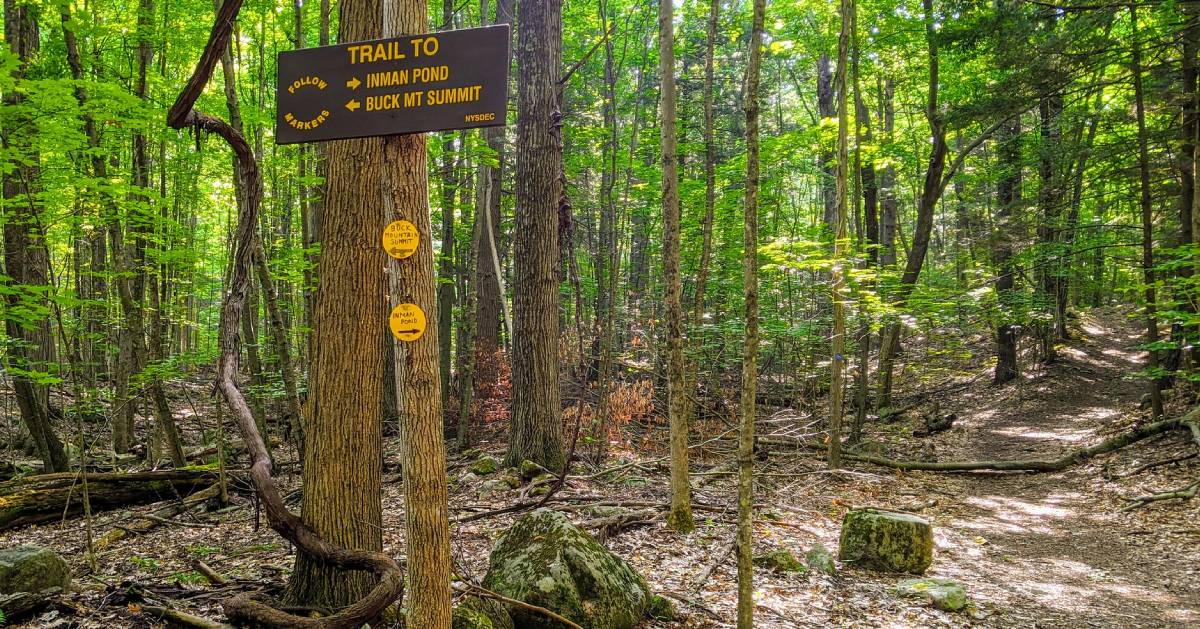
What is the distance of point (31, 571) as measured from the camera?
4750 mm

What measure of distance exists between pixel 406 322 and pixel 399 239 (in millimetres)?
382

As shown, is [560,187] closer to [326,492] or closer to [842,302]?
[842,302]

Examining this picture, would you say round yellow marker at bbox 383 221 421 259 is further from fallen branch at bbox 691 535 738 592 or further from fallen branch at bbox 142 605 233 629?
fallen branch at bbox 691 535 738 592

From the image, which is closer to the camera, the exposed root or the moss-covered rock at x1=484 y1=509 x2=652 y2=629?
the moss-covered rock at x1=484 y1=509 x2=652 y2=629

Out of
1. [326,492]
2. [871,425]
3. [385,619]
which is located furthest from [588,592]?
[871,425]

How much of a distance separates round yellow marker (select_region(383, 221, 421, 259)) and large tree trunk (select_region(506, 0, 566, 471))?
233 inches

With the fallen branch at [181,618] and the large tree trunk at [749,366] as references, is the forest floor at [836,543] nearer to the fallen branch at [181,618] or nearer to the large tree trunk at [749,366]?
the fallen branch at [181,618]

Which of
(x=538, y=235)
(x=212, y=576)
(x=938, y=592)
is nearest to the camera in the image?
(x=212, y=576)

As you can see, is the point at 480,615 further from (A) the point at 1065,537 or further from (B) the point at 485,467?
(A) the point at 1065,537

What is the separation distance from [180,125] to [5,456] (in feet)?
39.1

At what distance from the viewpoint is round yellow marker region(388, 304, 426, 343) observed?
2.81 m

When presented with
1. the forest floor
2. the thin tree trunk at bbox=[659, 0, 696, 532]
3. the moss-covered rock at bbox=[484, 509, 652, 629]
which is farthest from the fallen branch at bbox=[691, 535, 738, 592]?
the thin tree trunk at bbox=[659, 0, 696, 532]

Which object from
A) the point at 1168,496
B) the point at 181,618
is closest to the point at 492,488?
the point at 181,618

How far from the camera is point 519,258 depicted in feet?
29.3
